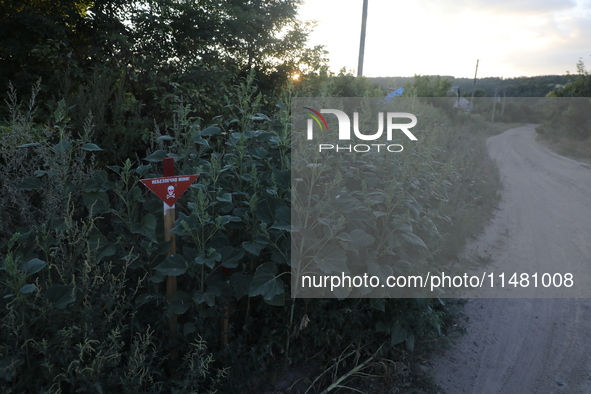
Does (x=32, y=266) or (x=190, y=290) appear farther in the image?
(x=190, y=290)

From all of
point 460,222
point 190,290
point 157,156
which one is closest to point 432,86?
point 460,222

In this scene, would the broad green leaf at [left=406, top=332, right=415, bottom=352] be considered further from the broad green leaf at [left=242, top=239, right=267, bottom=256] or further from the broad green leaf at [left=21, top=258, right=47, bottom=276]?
the broad green leaf at [left=21, top=258, right=47, bottom=276]

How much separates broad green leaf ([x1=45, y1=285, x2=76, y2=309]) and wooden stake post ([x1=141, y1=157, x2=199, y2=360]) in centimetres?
59

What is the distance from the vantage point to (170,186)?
2.85 meters

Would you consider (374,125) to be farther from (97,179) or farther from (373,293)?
(97,179)

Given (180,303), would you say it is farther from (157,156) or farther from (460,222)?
(460,222)

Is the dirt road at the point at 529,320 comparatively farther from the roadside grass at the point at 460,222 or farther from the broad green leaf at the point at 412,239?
the broad green leaf at the point at 412,239

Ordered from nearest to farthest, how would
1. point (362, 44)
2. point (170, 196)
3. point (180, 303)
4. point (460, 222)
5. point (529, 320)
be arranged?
point (180, 303), point (170, 196), point (529, 320), point (460, 222), point (362, 44)

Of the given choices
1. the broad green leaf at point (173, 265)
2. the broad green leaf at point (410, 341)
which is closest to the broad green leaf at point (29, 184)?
the broad green leaf at point (173, 265)

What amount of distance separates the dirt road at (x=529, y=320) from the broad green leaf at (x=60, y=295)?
2.57 metres

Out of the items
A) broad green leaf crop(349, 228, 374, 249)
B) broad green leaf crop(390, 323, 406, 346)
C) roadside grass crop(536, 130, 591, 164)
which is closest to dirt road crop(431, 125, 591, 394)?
broad green leaf crop(390, 323, 406, 346)

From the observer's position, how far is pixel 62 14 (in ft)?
23.7

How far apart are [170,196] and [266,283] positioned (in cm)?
84

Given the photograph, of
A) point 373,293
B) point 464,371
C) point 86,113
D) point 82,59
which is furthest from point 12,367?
point 82,59
